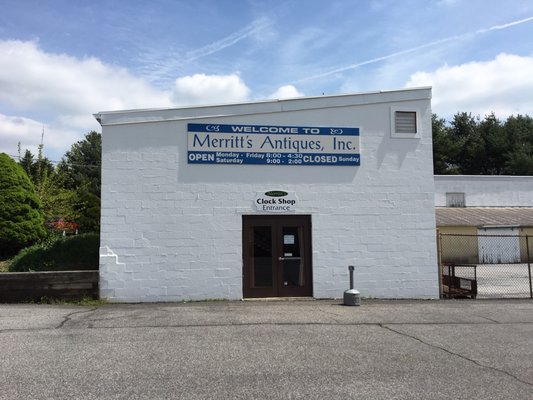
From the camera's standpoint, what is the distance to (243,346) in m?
7.40

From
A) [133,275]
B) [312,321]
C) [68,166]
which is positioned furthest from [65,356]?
[68,166]

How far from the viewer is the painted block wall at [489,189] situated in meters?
37.5

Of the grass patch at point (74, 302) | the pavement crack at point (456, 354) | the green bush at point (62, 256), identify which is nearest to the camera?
the pavement crack at point (456, 354)

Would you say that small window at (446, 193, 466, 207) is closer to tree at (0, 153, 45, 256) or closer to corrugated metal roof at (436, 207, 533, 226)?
corrugated metal roof at (436, 207, 533, 226)

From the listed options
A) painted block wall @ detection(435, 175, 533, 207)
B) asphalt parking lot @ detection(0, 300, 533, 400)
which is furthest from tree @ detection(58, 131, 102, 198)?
asphalt parking lot @ detection(0, 300, 533, 400)

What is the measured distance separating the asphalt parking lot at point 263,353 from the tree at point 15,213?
499cm

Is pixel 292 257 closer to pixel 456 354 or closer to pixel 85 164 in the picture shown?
pixel 456 354

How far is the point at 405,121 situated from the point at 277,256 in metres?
5.08

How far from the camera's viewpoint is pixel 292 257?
1302 cm

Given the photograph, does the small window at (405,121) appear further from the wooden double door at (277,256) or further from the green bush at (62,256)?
the green bush at (62,256)

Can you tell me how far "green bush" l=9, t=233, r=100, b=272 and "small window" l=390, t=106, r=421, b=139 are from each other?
8894 mm

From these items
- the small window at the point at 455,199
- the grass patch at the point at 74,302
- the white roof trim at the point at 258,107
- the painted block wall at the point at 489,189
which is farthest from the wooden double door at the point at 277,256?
the small window at the point at 455,199

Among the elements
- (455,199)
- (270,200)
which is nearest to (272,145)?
(270,200)

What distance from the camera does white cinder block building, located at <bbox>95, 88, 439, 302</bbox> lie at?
40.5ft
